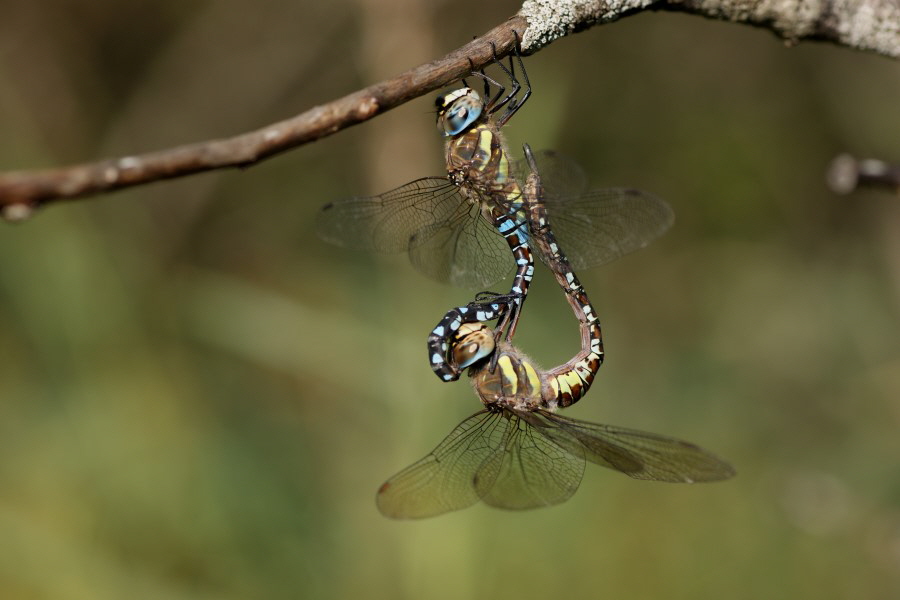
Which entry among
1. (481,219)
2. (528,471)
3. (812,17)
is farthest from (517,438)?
(812,17)

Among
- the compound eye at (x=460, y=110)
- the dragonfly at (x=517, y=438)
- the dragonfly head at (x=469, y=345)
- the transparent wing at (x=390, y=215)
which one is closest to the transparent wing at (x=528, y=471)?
the dragonfly at (x=517, y=438)

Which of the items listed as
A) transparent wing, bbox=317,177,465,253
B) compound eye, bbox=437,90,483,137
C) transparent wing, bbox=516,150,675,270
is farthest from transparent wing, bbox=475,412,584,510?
compound eye, bbox=437,90,483,137

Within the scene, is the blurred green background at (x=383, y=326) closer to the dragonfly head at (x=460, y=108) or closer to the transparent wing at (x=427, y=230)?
the transparent wing at (x=427, y=230)

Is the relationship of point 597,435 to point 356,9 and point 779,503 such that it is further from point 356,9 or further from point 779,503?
point 356,9

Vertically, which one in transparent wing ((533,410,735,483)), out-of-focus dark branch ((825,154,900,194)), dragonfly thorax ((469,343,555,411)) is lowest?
transparent wing ((533,410,735,483))

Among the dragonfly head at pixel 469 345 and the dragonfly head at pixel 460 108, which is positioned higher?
the dragonfly head at pixel 460 108

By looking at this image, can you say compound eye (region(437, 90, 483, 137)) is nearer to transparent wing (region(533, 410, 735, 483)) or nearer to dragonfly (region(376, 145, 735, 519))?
dragonfly (region(376, 145, 735, 519))
